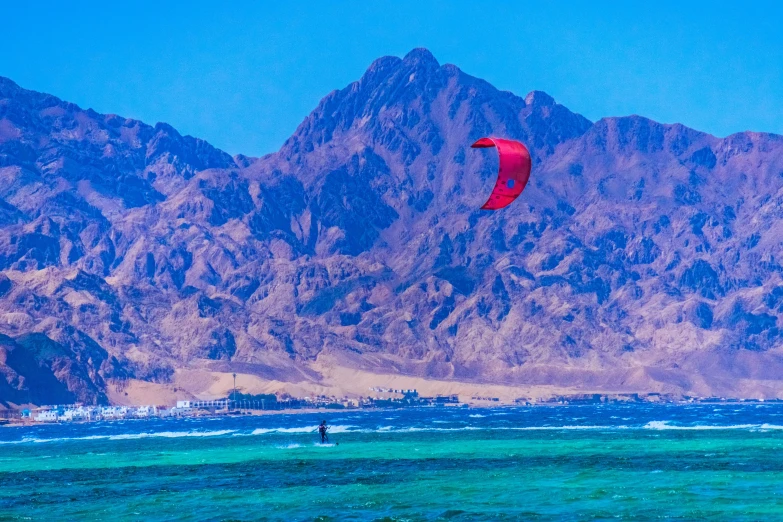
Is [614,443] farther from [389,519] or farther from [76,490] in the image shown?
[389,519]

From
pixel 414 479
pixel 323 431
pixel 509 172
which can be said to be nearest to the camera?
pixel 509 172

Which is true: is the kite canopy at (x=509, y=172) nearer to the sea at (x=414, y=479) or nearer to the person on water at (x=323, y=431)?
the sea at (x=414, y=479)

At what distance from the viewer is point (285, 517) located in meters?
75.8

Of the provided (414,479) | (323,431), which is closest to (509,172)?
(414,479)

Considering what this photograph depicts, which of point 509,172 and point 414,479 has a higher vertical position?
point 509,172

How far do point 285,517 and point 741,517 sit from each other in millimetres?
23946

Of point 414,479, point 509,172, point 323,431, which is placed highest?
point 509,172

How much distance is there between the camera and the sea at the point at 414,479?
7706 centimetres

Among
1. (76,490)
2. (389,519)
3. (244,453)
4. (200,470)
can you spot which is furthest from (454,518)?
(244,453)

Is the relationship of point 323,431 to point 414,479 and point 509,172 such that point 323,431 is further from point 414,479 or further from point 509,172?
point 509,172

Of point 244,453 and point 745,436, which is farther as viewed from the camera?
point 745,436

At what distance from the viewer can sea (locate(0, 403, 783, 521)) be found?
77.1 meters

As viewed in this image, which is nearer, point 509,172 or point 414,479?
point 509,172

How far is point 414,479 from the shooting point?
98.2m
